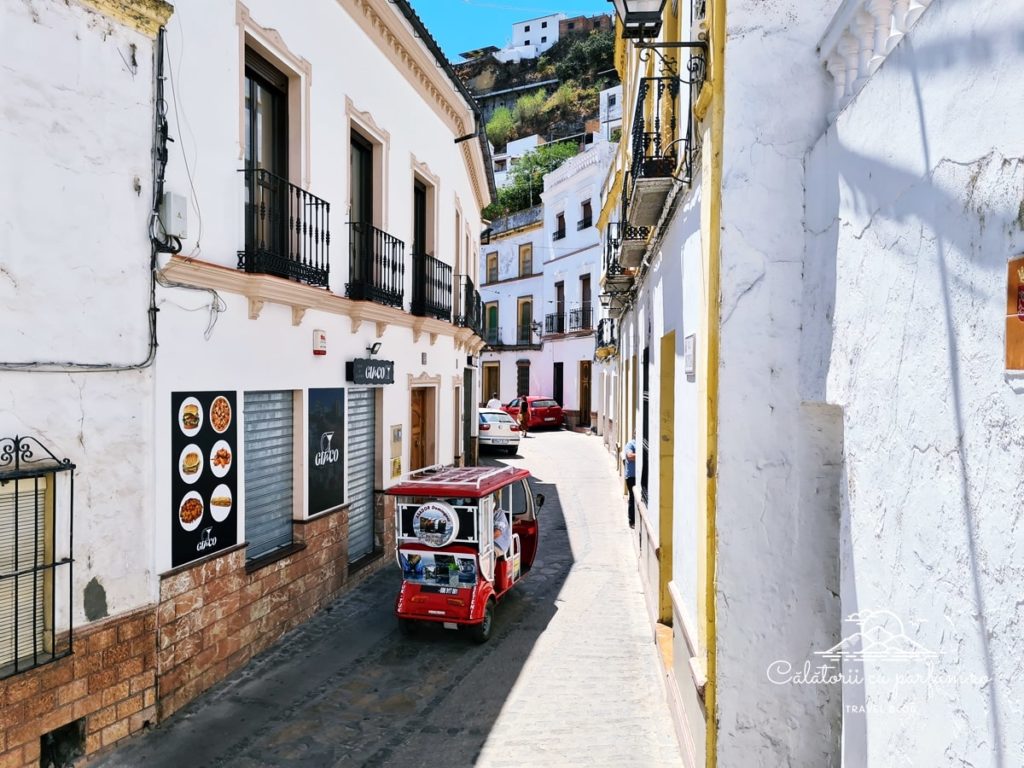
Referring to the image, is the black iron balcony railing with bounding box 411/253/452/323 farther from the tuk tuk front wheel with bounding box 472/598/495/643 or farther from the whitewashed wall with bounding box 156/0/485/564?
the tuk tuk front wheel with bounding box 472/598/495/643

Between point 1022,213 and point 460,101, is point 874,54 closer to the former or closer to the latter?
point 1022,213

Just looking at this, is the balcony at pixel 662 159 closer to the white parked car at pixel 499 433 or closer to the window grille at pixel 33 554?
the window grille at pixel 33 554

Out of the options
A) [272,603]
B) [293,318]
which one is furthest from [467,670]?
[293,318]

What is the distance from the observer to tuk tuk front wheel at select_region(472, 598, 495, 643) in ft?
23.3

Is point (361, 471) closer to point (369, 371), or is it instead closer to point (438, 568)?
A: point (369, 371)

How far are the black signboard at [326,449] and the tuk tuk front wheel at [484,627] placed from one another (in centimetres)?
227

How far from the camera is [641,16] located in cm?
427

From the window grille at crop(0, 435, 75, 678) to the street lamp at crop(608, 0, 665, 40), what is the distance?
471 cm

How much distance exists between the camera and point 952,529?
6.84ft

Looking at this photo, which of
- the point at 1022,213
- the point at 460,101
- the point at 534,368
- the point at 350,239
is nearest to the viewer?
the point at 1022,213

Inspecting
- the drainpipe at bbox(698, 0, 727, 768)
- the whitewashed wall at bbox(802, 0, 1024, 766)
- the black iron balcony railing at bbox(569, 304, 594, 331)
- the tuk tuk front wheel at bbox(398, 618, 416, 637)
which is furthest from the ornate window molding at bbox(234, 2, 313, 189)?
the black iron balcony railing at bbox(569, 304, 594, 331)

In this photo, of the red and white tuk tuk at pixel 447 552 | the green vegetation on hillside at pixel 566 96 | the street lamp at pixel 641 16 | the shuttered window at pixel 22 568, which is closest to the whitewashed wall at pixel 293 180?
the shuttered window at pixel 22 568

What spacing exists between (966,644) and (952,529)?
0.33 meters

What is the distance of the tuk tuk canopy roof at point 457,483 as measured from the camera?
6949 millimetres
